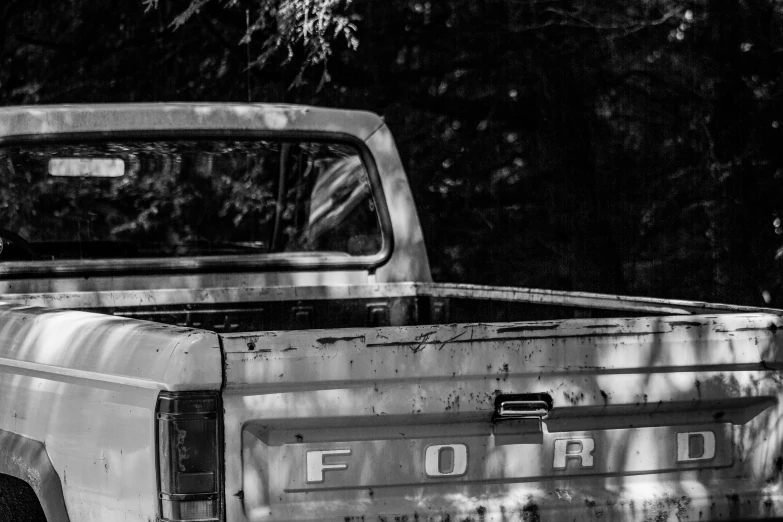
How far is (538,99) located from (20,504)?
6.72 m

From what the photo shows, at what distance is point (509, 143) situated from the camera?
29.7 ft

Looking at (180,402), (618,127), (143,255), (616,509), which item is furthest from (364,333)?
(618,127)

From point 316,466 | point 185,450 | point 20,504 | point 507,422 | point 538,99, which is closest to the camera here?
point 185,450

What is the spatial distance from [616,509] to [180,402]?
3.28 feet

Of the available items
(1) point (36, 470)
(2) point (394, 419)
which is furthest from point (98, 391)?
(2) point (394, 419)

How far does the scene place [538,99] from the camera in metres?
8.45

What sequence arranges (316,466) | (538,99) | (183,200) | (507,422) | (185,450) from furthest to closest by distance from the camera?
(538,99), (183,200), (507,422), (316,466), (185,450)

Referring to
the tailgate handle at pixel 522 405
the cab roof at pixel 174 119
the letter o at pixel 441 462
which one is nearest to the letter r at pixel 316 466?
the letter o at pixel 441 462

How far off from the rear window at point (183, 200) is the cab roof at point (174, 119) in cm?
7

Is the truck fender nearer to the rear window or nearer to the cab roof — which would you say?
the rear window

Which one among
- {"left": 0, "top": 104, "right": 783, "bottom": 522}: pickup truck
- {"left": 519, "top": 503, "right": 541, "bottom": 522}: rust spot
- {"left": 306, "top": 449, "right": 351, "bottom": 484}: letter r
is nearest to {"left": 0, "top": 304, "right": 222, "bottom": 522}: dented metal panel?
{"left": 0, "top": 104, "right": 783, "bottom": 522}: pickup truck

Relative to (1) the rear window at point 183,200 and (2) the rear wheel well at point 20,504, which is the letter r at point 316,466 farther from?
(1) the rear window at point 183,200

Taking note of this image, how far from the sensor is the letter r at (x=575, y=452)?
2.26 meters

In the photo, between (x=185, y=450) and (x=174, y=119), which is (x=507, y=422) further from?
(x=174, y=119)
